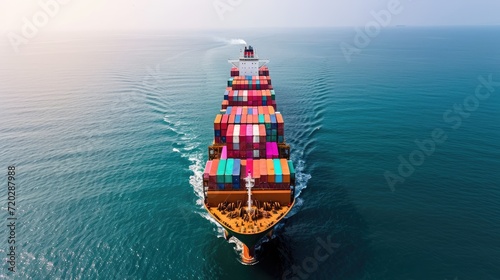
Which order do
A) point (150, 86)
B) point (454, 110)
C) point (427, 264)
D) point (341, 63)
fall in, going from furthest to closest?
point (341, 63) < point (150, 86) < point (454, 110) < point (427, 264)

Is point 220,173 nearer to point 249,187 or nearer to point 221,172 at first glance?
point 221,172

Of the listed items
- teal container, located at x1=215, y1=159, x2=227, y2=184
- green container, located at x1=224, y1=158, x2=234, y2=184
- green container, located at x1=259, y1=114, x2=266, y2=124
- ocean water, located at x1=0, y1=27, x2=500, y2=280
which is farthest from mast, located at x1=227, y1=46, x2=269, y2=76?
green container, located at x1=224, y1=158, x2=234, y2=184

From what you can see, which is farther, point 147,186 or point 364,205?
point 147,186

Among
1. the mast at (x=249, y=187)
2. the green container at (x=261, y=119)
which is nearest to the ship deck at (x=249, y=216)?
the mast at (x=249, y=187)

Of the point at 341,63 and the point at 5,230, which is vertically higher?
the point at 341,63

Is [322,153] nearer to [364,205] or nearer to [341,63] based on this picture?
[364,205]

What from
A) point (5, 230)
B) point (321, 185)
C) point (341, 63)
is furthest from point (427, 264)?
point (341, 63)

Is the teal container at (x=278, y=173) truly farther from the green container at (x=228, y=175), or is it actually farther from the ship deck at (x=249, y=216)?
the green container at (x=228, y=175)

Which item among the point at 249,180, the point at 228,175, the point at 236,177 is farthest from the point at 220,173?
the point at 249,180
